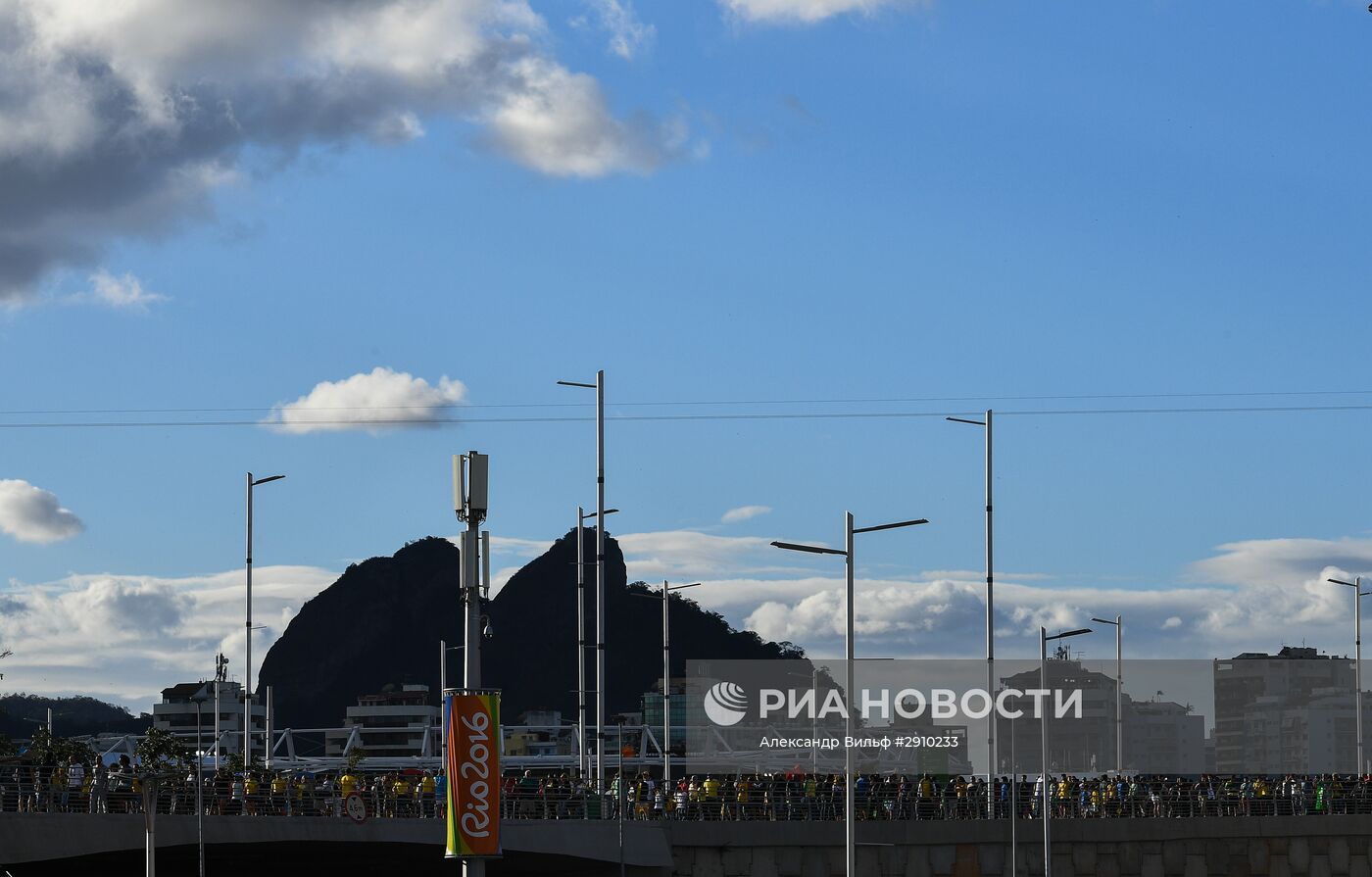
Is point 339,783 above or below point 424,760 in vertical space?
above

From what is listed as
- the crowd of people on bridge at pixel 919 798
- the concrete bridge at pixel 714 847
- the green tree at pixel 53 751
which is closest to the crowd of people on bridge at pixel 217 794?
the concrete bridge at pixel 714 847

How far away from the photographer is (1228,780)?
70500 mm

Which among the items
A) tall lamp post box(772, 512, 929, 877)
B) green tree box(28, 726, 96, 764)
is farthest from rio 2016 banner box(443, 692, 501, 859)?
green tree box(28, 726, 96, 764)

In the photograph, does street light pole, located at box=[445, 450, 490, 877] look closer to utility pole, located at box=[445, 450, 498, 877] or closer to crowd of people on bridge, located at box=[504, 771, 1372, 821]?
utility pole, located at box=[445, 450, 498, 877]

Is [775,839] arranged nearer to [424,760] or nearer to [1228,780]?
[1228,780]

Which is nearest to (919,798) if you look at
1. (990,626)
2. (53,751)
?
(990,626)

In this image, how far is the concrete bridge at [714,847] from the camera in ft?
163

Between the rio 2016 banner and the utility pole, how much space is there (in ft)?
0.77

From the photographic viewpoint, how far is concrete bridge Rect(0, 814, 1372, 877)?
4972cm

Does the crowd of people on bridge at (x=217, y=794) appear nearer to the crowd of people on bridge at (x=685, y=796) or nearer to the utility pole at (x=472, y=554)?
the crowd of people on bridge at (x=685, y=796)

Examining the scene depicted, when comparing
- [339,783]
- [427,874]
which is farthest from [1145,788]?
[339,783]

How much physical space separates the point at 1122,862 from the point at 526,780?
19.9m

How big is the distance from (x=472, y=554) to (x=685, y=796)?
27.8 m

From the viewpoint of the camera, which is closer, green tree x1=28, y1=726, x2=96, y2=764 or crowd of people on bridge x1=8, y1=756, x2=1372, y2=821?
crowd of people on bridge x1=8, y1=756, x2=1372, y2=821
